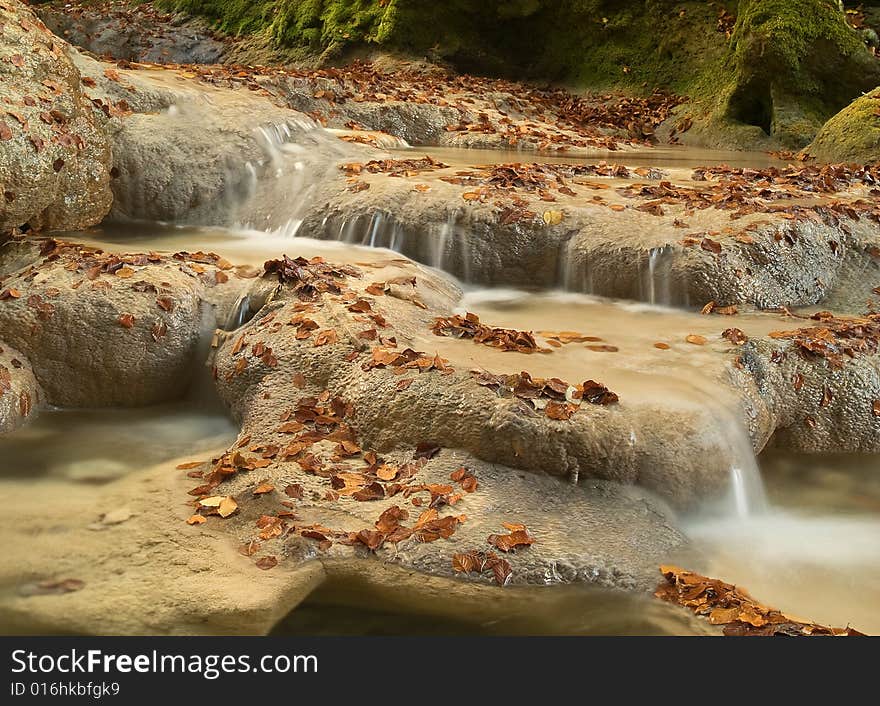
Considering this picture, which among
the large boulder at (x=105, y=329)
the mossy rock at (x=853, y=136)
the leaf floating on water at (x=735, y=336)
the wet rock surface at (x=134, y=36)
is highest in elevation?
the wet rock surface at (x=134, y=36)

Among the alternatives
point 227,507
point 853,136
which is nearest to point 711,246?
point 227,507

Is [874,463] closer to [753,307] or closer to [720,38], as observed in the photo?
[753,307]

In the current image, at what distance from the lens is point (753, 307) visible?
6.16 metres

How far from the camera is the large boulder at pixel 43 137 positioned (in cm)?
624

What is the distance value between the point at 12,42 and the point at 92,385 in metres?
2.69

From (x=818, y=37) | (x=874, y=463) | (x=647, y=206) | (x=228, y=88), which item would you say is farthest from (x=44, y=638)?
(x=818, y=37)

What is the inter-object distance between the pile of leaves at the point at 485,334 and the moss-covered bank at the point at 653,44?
8.95 m

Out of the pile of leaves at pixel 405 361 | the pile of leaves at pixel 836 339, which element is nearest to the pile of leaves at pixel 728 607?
the pile of leaves at pixel 405 361

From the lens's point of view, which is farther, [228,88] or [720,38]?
[720,38]

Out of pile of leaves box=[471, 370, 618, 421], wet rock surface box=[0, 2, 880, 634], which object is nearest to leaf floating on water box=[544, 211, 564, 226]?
wet rock surface box=[0, 2, 880, 634]

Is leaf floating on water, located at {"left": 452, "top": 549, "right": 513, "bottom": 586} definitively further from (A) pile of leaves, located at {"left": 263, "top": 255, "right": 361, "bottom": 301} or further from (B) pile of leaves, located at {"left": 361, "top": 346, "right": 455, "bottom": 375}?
(A) pile of leaves, located at {"left": 263, "top": 255, "right": 361, "bottom": 301}

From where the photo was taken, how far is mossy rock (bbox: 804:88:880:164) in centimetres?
1048

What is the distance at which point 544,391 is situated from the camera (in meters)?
4.32

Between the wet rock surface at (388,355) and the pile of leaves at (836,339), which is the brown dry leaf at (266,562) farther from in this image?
the pile of leaves at (836,339)
